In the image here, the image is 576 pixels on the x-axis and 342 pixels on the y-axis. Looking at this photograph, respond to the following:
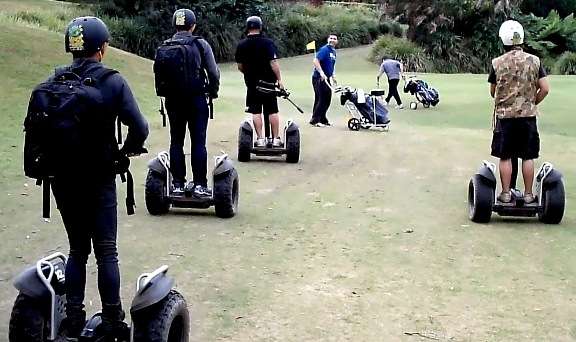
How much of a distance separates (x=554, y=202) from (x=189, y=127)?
11.5 ft

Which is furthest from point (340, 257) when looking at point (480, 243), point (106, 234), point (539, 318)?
point (106, 234)

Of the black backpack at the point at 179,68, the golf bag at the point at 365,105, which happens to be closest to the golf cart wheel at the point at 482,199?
the black backpack at the point at 179,68

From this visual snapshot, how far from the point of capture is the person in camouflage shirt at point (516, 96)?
8.27 metres

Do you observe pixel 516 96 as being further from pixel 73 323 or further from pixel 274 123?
pixel 73 323

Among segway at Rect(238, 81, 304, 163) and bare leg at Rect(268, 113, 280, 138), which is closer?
segway at Rect(238, 81, 304, 163)

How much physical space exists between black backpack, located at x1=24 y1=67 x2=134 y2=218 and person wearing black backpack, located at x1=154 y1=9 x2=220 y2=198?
11.9ft

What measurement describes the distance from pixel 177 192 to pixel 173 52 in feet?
4.51

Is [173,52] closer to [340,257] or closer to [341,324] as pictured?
[340,257]

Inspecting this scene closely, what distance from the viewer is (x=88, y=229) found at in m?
4.52

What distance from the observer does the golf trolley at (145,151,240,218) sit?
8.38 meters

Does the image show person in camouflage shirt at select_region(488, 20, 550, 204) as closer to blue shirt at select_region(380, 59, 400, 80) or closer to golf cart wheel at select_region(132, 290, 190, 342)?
golf cart wheel at select_region(132, 290, 190, 342)

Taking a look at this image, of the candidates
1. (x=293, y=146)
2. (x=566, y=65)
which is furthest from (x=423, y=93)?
(x=566, y=65)

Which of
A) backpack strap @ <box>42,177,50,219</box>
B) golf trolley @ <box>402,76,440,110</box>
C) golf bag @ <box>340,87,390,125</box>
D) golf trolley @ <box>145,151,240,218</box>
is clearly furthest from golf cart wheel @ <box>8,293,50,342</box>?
golf trolley @ <box>402,76,440,110</box>

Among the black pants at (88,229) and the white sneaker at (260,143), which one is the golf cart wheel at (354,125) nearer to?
the white sneaker at (260,143)
